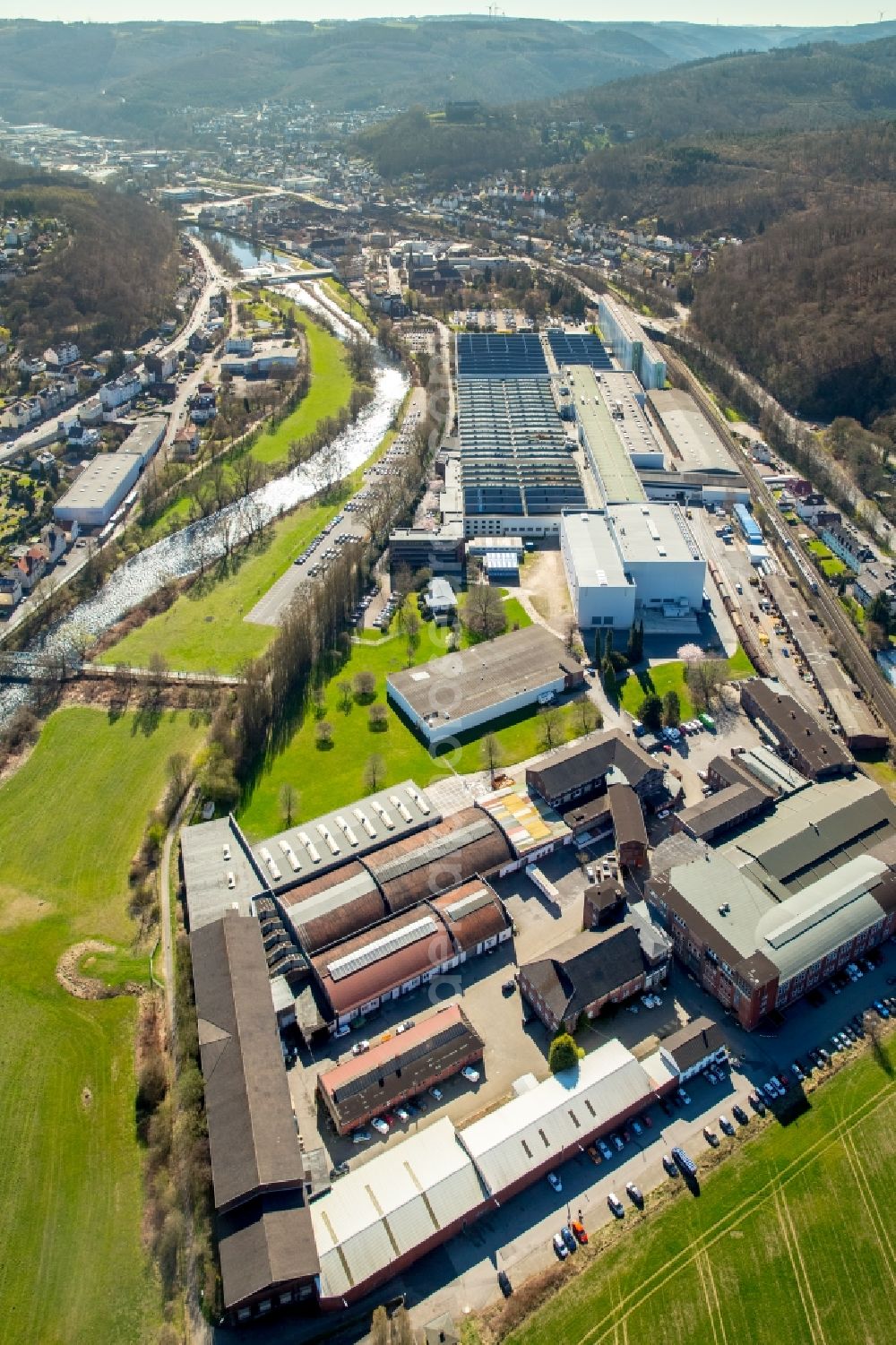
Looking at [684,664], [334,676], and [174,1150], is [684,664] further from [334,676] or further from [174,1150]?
[174,1150]

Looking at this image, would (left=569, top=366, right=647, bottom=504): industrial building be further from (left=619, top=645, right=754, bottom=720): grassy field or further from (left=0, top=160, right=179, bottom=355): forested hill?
(left=0, top=160, right=179, bottom=355): forested hill

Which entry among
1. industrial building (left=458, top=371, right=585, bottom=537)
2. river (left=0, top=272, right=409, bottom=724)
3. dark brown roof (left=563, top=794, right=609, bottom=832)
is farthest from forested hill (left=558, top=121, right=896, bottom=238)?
dark brown roof (left=563, top=794, right=609, bottom=832)

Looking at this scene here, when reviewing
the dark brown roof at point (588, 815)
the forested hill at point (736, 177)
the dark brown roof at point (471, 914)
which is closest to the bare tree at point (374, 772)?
the dark brown roof at point (471, 914)

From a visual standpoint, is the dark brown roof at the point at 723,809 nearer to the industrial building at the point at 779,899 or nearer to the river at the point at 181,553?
the industrial building at the point at 779,899

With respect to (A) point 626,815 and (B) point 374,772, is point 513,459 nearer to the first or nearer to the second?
(B) point 374,772

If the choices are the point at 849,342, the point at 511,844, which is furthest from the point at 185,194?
the point at 511,844
